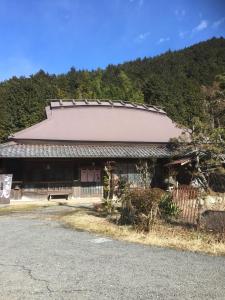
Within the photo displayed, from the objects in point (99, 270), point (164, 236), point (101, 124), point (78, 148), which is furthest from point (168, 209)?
point (101, 124)

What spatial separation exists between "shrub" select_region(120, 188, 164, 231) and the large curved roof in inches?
434

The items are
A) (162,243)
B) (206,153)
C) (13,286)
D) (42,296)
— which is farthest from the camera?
(206,153)

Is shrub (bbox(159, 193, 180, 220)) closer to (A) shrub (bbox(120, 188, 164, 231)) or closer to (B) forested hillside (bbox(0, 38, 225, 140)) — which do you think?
(A) shrub (bbox(120, 188, 164, 231))

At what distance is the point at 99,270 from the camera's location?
667 centimetres

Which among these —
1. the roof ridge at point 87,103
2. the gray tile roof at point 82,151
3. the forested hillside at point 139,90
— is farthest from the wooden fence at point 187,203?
the roof ridge at point 87,103

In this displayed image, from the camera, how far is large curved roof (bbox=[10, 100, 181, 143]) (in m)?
22.2

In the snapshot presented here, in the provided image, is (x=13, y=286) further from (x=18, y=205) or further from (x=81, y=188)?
(x=81, y=188)

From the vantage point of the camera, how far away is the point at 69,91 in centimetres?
4547

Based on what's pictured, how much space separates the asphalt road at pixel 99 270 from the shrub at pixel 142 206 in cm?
145

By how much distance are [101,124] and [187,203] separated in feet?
42.7

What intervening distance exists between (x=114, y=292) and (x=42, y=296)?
979 mm

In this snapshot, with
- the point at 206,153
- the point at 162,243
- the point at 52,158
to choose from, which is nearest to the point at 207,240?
the point at 162,243

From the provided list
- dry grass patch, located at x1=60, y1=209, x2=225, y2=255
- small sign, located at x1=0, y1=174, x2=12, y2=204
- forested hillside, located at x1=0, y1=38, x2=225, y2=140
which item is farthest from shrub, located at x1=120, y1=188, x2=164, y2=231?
forested hillside, located at x1=0, y1=38, x2=225, y2=140

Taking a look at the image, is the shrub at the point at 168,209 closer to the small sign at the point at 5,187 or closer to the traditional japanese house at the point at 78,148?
the traditional japanese house at the point at 78,148
